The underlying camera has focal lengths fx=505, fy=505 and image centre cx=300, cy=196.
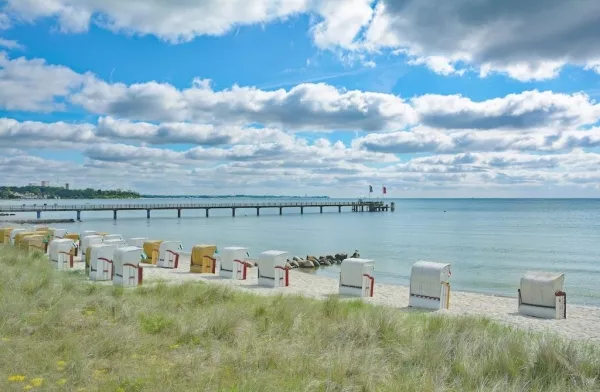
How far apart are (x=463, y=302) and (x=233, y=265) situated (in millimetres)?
8175

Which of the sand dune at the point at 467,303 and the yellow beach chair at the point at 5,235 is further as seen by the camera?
the yellow beach chair at the point at 5,235

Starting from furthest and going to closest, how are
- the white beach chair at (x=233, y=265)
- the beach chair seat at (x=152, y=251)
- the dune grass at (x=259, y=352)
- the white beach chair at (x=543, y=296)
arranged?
the beach chair seat at (x=152, y=251)
the white beach chair at (x=233, y=265)
the white beach chair at (x=543, y=296)
the dune grass at (x=259, y=352)

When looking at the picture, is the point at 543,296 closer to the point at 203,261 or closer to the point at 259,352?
the point at 259,352

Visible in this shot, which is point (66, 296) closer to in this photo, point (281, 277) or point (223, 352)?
point (223, 352)

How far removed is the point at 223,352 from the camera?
6734 mm

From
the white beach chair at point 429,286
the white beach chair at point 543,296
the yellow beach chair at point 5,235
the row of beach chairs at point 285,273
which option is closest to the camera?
the white beach chair at point 543,296

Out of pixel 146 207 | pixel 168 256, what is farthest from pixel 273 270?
pixel 146 207

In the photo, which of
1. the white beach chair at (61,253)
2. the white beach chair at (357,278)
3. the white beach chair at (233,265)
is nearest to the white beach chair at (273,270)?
the white beach chair at (233,265)

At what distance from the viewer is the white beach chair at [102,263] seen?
53.3ft

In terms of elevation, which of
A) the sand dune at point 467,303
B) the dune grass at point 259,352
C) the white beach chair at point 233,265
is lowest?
the sand dune at point 467,303

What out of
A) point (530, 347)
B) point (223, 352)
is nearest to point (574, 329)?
point (530, 347)

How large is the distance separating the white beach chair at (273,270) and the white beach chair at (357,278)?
2654 mm

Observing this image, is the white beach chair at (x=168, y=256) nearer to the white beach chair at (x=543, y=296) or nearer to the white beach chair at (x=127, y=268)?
the white beach chair at (x=127, y=268)

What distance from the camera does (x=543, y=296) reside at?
12797mm
